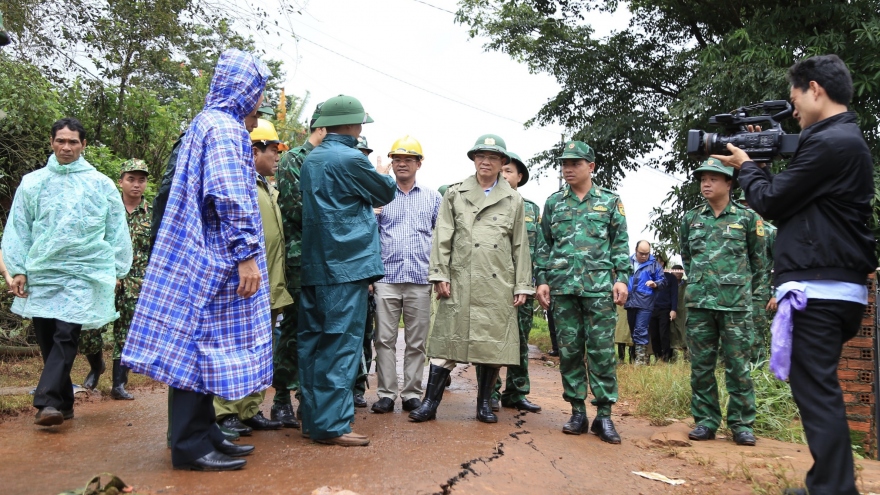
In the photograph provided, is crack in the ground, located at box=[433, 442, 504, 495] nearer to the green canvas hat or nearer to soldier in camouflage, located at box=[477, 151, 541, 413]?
soldier in camouflage, located at box=[477, 151, 541, 413]

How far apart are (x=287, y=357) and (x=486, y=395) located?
5.01 feet

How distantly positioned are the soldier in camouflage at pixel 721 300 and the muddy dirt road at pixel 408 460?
0.84ft

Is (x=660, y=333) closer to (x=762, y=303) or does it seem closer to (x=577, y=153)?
(x=762, y=303)

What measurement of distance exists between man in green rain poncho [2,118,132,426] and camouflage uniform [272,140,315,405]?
137 cm

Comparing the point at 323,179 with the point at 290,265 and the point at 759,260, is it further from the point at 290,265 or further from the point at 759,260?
the point at 759,260

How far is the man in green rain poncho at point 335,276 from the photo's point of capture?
4672 mm

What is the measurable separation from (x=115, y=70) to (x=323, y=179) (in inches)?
290

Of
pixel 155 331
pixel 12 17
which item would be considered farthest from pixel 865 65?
pixel 12 17

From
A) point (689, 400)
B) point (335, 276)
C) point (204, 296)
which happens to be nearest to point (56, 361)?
point (204, 296)

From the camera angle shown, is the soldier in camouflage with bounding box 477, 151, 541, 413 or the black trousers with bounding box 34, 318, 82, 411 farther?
the soldier in camouflage with bounding box 477, 151, 541, 413

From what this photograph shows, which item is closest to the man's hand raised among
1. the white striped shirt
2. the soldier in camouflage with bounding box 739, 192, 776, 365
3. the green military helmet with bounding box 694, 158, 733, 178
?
the white striped shirt

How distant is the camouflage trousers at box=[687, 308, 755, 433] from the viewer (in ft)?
18.9

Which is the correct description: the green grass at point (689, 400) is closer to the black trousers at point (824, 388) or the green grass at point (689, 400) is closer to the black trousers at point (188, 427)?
the black trousers at point (824, 388)

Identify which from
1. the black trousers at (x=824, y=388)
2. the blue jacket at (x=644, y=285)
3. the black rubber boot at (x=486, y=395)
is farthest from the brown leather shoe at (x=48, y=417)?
the blue jacket at (x=644, y=285)
